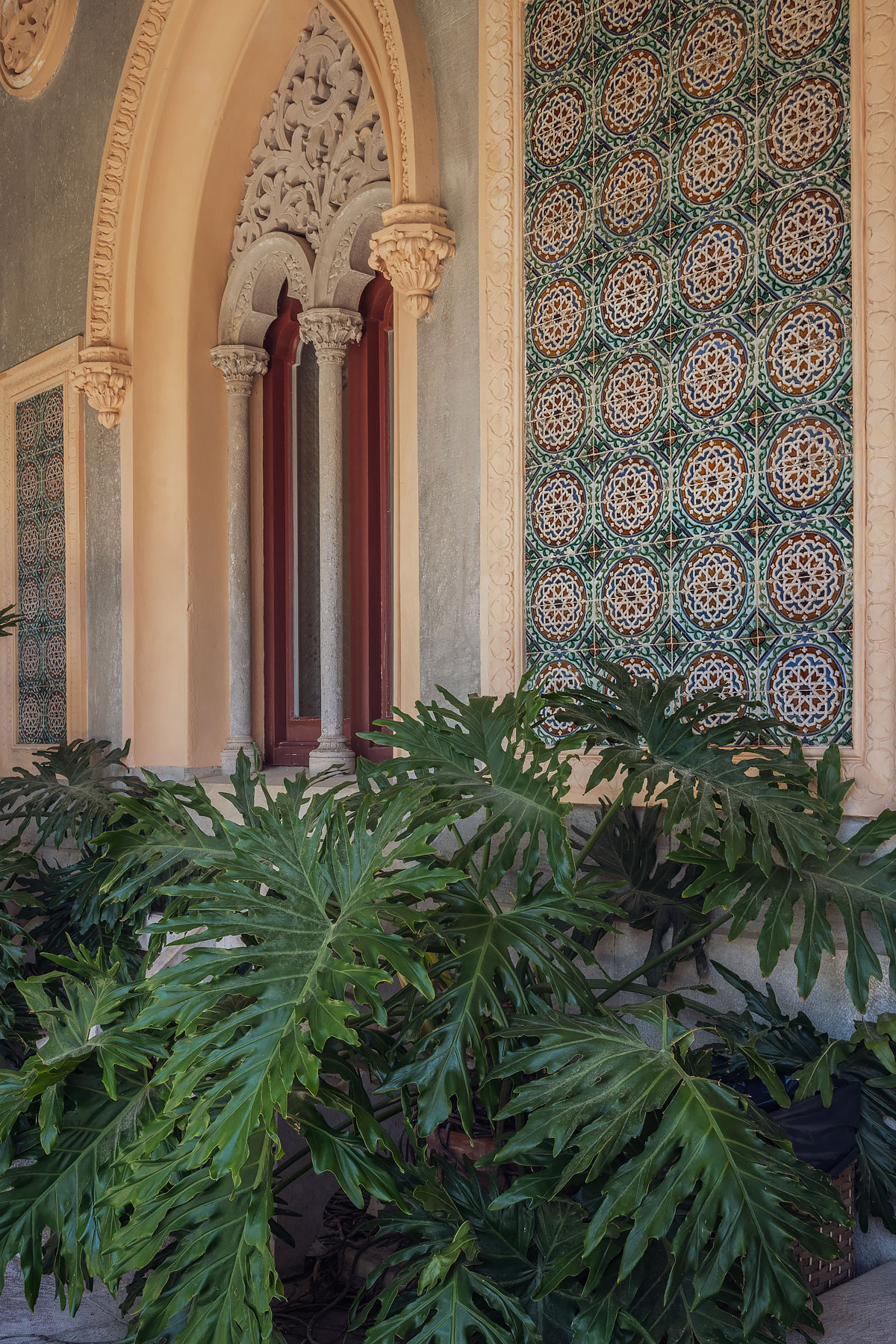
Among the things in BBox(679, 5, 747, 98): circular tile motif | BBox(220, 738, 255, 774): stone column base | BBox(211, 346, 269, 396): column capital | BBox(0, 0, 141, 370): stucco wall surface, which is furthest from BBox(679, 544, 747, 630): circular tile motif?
BBox(0, 0, 141, 370): stucco wall surface

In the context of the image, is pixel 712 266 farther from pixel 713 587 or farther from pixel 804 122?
pixel 713 587

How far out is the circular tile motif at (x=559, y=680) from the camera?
3.47 m

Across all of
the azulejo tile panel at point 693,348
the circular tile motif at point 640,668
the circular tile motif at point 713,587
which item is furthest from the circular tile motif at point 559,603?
the circular tile motif at point 713,587

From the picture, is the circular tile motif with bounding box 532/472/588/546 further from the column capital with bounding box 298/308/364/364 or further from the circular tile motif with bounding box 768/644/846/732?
the column capital with bounding box 298/308/364/364

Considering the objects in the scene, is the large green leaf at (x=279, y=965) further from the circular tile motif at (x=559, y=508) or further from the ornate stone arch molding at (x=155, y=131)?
the ornate stone arch molding at (x=155, y=131)

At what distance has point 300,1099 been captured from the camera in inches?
71.7

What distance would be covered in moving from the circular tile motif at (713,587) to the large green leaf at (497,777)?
0.80 metres

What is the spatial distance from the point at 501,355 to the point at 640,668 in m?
1.15

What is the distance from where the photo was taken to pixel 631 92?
3.34m

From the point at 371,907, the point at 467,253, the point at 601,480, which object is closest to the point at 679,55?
the point at 467,253

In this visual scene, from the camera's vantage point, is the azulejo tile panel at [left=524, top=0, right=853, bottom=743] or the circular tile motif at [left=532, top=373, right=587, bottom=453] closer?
the azulejo tile panel at [left=524, top=0, right=853, bottom=743]

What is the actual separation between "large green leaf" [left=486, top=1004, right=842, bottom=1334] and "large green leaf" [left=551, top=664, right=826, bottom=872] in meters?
0.46

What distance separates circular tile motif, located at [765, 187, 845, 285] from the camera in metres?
2.83

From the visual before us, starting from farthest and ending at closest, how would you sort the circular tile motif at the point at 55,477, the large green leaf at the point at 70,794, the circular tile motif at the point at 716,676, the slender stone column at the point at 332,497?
the circular tile motif at the point at 55,477 → the slender stone column at the point at 332,497 → the large green leaf at the point at 70,794 → the circular tile motif at the point at 716,676
